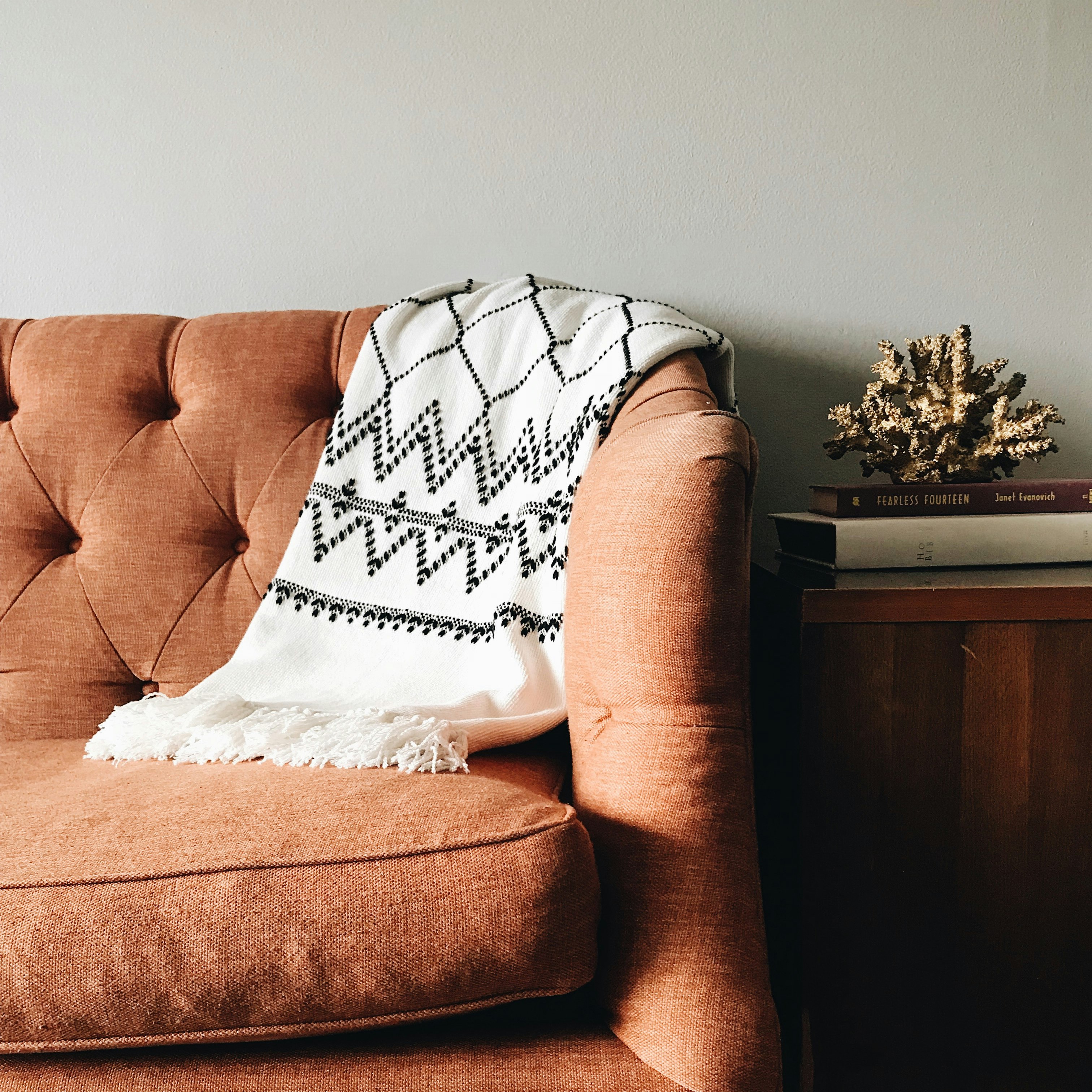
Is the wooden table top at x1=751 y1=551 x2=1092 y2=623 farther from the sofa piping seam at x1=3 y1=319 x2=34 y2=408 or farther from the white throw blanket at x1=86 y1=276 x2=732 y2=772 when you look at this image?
the sofa piping seam at x1=3 y1=319 x2=34 y2=408

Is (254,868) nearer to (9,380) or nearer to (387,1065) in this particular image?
(387,1065)

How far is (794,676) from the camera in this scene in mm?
819

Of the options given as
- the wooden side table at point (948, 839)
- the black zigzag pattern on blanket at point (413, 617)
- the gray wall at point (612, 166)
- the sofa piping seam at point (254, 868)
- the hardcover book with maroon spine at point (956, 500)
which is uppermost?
the gray wall at point (612, 166)

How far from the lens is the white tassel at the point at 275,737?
0.71 metres

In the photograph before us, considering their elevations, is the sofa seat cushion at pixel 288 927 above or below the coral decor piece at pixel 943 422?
below

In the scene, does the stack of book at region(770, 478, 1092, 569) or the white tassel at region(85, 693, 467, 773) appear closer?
the white tassel at region(85, 693, 467, 773)

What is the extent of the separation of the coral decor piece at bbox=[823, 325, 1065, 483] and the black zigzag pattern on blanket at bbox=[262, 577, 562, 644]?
0.43m

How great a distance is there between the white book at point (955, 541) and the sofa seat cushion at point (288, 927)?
18.2 inches

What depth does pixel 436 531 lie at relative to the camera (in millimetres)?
1013

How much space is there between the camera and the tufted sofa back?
3.49ft

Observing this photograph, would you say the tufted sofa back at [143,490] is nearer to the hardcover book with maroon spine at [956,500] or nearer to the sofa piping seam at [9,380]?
the sofa piping seam at [9,380]

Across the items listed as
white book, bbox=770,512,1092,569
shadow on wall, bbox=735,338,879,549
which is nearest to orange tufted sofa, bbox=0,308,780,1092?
white book, bbox=770,512,1092,569

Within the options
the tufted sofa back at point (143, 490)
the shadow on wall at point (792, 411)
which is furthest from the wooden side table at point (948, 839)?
the tufted sofa back at point (143, 490)

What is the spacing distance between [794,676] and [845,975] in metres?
0.28
